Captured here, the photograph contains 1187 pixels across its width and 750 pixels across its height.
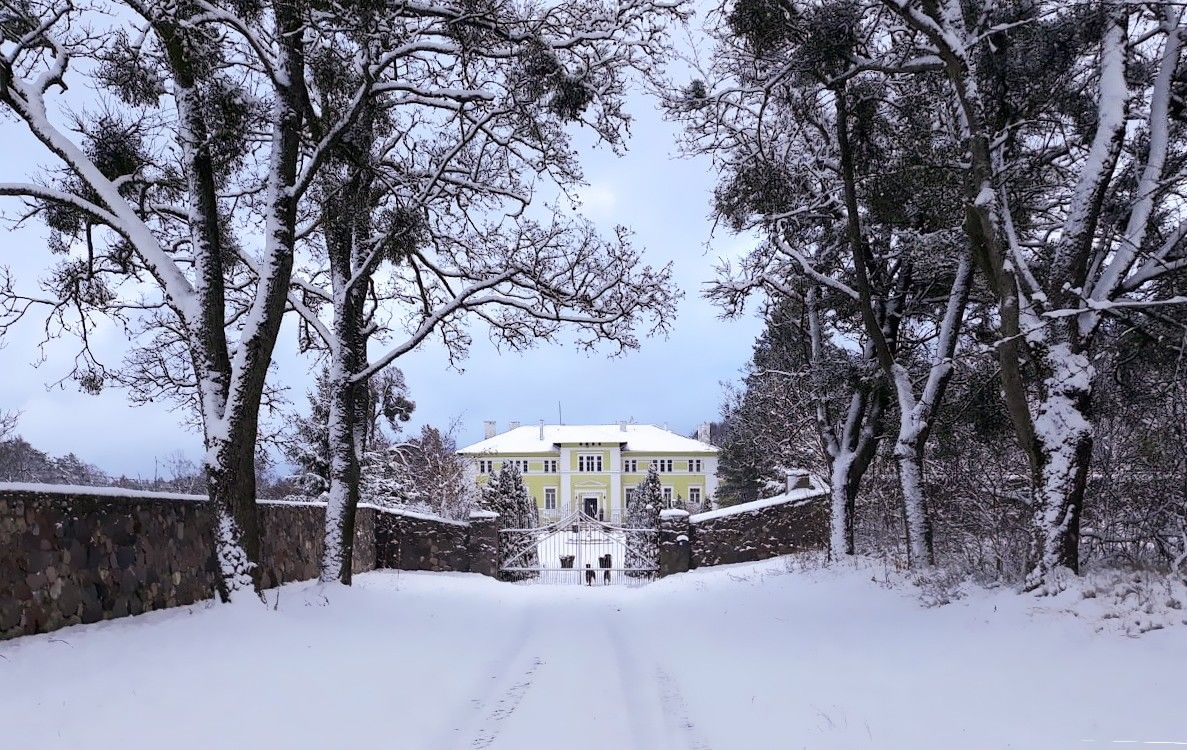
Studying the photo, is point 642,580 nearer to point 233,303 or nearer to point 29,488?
point 233,303

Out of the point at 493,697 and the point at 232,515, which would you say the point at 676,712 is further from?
the point at 232,515

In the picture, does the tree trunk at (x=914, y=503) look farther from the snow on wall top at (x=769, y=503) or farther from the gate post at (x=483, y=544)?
the gate post at (x=483, y=544)

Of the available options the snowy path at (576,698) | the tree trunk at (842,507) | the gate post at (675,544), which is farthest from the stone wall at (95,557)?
the gate post at (675,544)

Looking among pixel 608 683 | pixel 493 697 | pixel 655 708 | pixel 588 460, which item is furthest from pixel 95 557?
pixel 588 460

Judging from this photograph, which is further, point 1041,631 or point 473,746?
point 1041,631

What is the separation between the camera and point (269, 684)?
18.7 ft

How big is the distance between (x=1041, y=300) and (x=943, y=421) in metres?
5.11

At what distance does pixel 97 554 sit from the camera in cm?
732

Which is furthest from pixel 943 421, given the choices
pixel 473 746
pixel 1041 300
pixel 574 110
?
pixel 473 746

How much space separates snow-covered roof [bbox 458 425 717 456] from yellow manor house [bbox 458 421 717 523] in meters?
0.09

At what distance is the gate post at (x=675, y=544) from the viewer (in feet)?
59.6

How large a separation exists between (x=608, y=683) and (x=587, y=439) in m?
55.9

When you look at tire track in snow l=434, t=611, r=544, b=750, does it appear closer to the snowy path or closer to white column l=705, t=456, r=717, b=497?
the snowy path

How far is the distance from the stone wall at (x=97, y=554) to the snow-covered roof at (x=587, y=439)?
50.1m
